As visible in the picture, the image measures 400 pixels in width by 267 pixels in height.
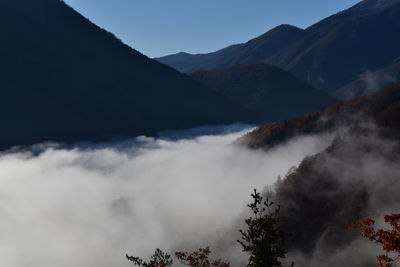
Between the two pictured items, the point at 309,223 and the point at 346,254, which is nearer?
the point at 346,254

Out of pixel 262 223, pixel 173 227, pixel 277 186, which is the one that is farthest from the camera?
pixel 173 227

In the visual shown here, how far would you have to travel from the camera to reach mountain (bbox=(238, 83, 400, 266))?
290 ft

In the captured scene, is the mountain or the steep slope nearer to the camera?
the mountain

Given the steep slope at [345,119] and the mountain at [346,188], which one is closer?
the mountain at [346,188]

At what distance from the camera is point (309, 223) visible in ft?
326

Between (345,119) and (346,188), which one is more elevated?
(345,119)

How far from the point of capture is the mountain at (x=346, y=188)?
88438 mm

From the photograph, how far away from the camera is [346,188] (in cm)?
9931

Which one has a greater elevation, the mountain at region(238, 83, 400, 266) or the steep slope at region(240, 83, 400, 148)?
the steep slope at region(240, 83, 400, 148)

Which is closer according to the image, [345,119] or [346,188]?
[346,188]

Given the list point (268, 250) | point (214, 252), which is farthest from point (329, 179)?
point (268, 250)

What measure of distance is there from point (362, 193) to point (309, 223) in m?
13.8

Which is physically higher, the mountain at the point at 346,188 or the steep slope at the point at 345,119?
the steep slope at the point at 345,119

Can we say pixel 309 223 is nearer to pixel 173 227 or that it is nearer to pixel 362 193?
pixel 362 193
